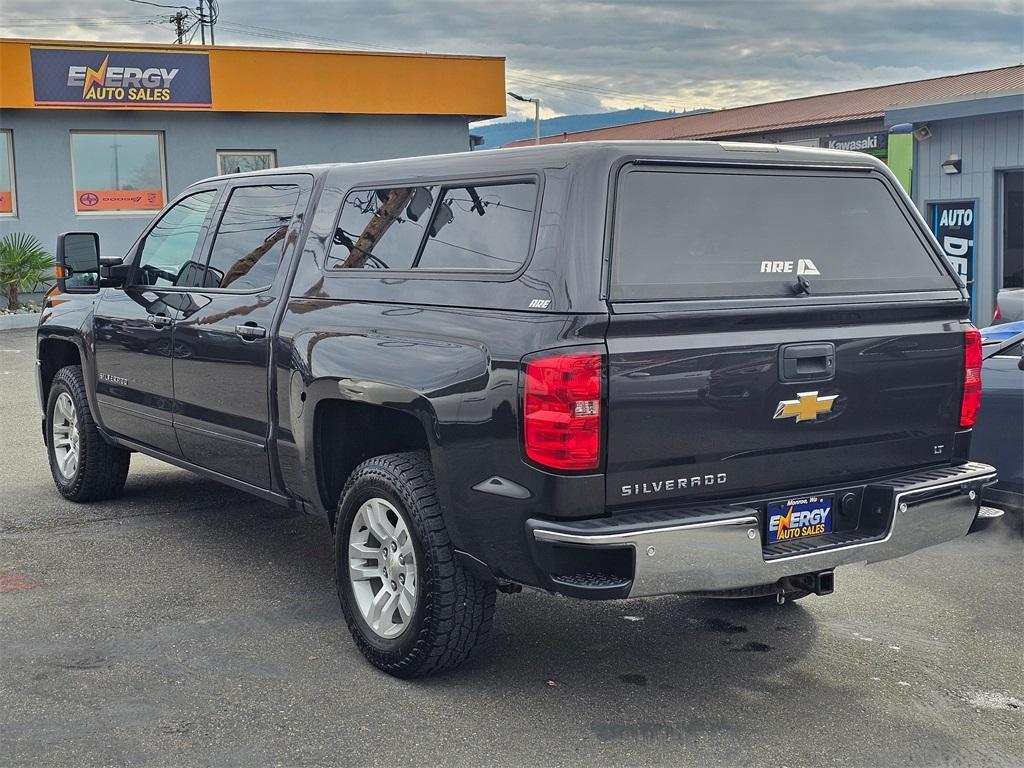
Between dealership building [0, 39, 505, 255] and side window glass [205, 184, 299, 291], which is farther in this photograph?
dealership building [0, 39, 505, 255]

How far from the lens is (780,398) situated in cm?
400

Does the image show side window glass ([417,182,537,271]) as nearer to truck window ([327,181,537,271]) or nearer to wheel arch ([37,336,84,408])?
truck window ([327,181,537,271])

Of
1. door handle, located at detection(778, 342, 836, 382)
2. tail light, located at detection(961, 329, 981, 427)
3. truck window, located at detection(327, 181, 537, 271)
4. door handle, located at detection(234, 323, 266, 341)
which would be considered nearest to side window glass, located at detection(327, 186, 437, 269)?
truck window, located at detection(327, 181, 537, 271)

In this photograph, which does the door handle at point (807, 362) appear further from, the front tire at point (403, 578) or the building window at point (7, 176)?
the building window at point (7, 176)

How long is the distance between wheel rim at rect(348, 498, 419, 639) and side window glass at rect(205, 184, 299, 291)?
4.38 ft

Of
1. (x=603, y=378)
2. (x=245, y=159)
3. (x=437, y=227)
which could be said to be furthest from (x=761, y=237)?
(x=245, y=159)

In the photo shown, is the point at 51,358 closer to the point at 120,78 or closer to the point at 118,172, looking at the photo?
the point at 118,172

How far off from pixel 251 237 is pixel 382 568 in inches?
74.1

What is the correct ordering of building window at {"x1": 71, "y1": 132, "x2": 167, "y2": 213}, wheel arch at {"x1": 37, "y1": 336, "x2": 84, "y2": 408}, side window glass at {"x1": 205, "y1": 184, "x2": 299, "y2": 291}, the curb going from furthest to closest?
building window at {"x1": 71, "y1": 132, "x2": 167, "y2": 213}
the curb
wheel arch at {"x1": 37, "y1": 336, "x2": 84, "y2": 408}
side window glass at {"x1": 205, "y1": 184, "x2": 299, "y2": 291}

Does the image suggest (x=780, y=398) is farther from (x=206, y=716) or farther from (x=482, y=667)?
(x=206, y=716)

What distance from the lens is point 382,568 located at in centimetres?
449

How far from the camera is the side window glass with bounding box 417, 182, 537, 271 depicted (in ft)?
13.4

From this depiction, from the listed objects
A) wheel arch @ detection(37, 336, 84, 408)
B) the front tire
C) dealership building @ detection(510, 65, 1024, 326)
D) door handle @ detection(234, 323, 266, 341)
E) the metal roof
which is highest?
the metal roof

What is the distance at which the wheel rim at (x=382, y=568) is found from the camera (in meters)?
4.33
